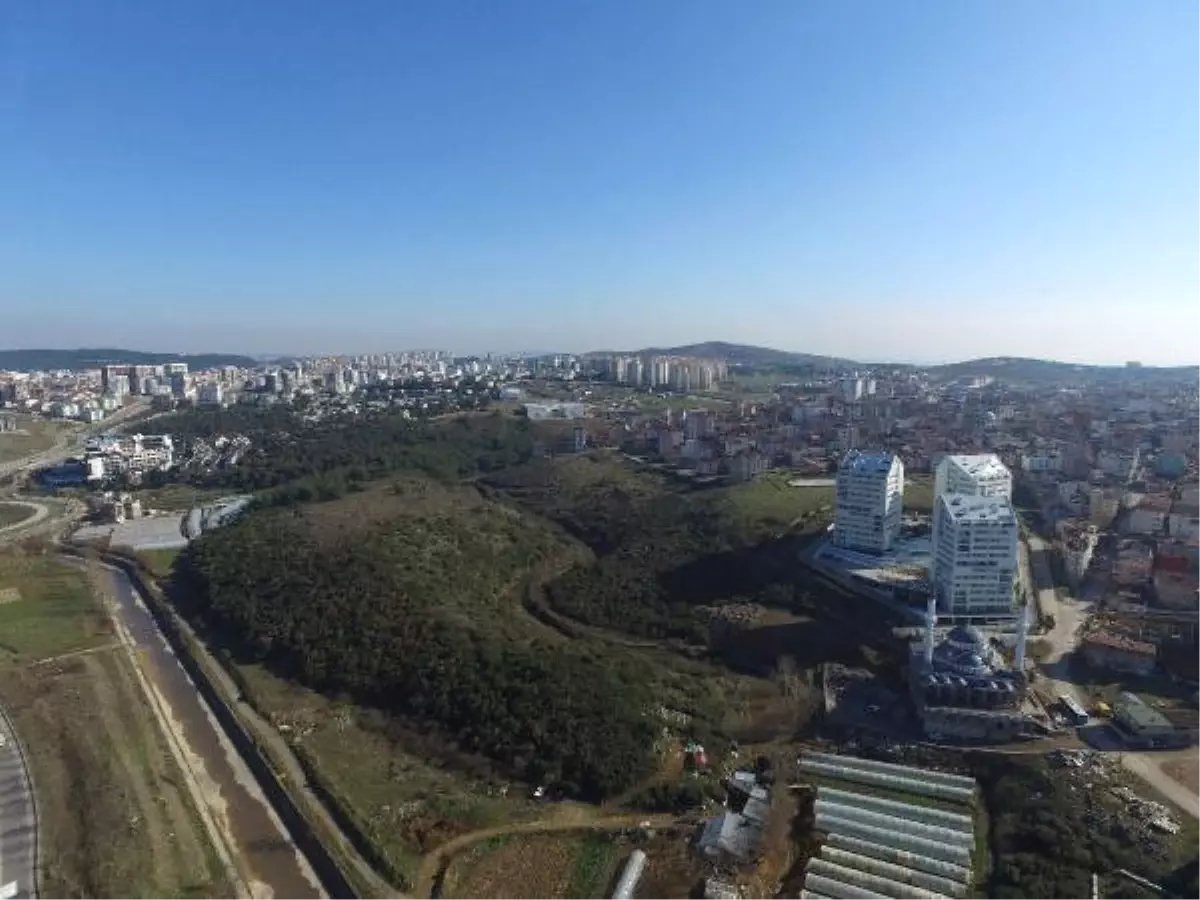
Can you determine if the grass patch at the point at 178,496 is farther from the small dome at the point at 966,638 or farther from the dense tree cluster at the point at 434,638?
the small dome at the point at 966,638

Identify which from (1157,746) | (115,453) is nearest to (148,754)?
(1157,746)

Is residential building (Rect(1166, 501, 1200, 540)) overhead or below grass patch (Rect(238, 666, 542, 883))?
overhead

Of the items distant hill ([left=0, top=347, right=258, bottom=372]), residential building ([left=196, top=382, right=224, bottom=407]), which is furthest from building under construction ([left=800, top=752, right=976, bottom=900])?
distant hill ([left=0, top=347, right=258, bottom=372])

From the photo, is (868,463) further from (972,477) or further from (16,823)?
(16,823)

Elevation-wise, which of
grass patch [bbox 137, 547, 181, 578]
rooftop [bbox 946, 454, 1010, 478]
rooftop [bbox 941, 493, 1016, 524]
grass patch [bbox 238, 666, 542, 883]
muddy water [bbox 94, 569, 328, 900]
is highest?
rooftop [bbox 946, 454, 1010, 478]

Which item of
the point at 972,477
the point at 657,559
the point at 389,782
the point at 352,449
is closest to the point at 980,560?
the point at 972,477

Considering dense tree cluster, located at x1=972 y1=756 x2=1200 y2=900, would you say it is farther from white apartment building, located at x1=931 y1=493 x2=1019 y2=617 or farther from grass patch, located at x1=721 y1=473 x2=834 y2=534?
grass patch, located at x1=721 y1=473 x2=834 y2=534

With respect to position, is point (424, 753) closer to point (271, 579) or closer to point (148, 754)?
point (148, 754)
